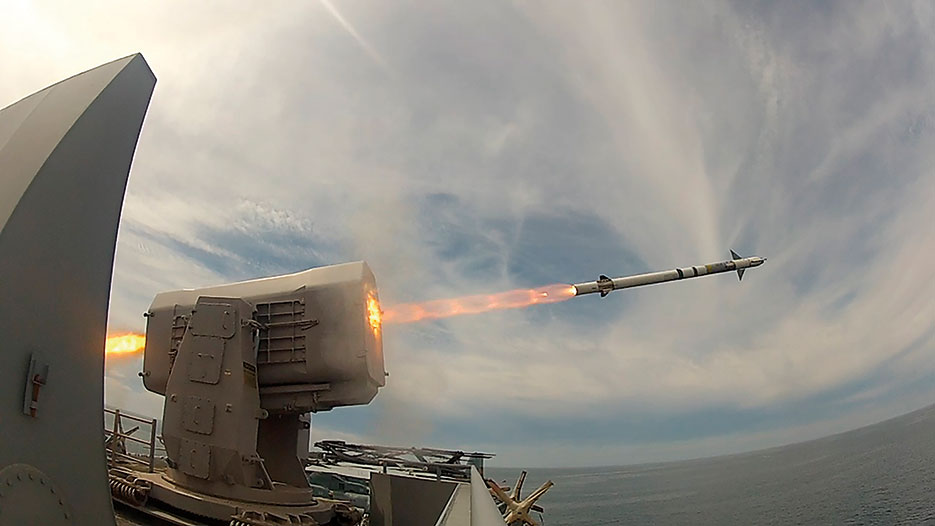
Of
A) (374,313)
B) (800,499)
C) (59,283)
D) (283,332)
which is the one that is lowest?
(800,499)

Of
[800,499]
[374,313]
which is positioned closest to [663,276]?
[374,313]

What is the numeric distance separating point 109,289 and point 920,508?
6802 centimetres

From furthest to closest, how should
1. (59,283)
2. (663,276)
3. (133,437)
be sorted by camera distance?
(663,276) < (133,437) < (59,283)

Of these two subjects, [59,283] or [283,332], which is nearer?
[59,283]

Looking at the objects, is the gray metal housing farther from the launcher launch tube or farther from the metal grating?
the launcher launch tube

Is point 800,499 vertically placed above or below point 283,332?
below

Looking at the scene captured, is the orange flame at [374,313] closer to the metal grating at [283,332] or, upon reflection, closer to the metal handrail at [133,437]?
the metal grating at [283,332]

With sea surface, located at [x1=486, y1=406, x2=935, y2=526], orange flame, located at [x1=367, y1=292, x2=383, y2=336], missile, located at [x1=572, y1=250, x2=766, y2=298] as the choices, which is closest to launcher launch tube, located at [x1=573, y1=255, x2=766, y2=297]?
missile, located at [x1=572, y1=250, x2=766, y2=298]

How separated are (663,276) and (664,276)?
0.14 ft

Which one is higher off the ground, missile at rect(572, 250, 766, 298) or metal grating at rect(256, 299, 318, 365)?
missile at rect(572, 250, 766, 298)

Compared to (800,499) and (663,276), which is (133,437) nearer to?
(663,276)

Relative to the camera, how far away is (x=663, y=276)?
2016 cm

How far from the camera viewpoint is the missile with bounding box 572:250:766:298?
19.0 m

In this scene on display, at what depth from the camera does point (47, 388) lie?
9.92 ft
